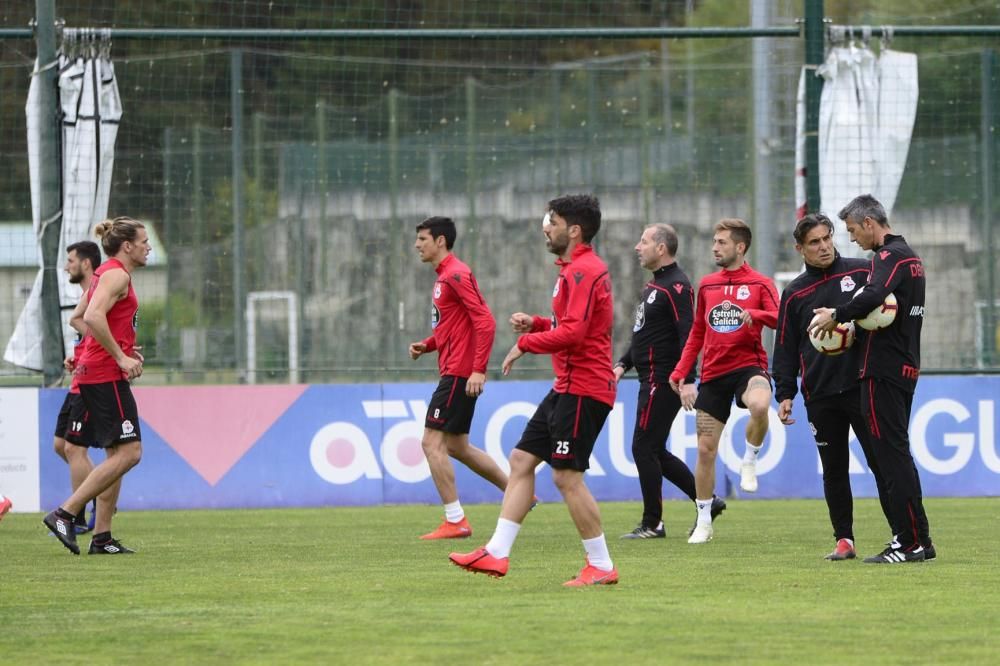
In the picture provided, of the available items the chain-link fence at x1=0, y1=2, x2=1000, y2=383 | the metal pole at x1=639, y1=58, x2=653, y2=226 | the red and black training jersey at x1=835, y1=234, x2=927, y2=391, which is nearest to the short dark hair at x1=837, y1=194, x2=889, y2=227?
the red and black training jersey at x1=835, y1=234, x2=927, y2=391

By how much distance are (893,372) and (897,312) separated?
34 centimetres

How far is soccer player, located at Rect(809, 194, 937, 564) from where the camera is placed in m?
9.10

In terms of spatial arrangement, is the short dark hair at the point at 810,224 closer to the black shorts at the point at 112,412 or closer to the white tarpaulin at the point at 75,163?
the black shorts at the point at 112,412

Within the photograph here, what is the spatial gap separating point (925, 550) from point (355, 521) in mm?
5067

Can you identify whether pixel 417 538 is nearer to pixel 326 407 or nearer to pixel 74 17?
pixel 326 407

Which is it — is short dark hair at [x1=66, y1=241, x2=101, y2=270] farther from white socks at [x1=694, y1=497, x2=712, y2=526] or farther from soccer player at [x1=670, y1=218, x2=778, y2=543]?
white socks at [x1=694, y1=497, x2=712, y2=526]

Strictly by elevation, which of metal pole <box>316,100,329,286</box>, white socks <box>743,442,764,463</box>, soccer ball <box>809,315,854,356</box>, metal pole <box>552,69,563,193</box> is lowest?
white socks <box>743,442,764,463</box>

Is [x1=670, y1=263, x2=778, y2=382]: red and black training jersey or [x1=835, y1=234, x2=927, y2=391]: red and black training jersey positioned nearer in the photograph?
[x1=835, y1=234, x2=927, y2=391]: red and black training jersey

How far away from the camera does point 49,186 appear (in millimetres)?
14656

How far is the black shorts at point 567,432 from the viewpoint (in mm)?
8008

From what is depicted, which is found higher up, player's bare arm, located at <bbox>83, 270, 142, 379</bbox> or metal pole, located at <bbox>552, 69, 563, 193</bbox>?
metal pole, located at <bbox>552, 69, 563, 193</bbox>

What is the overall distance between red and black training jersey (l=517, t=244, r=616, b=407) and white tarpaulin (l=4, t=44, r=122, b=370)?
7636 mm

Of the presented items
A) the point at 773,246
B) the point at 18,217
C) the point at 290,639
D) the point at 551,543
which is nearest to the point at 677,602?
the point at 290,639

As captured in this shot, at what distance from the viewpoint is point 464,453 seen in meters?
11.7
